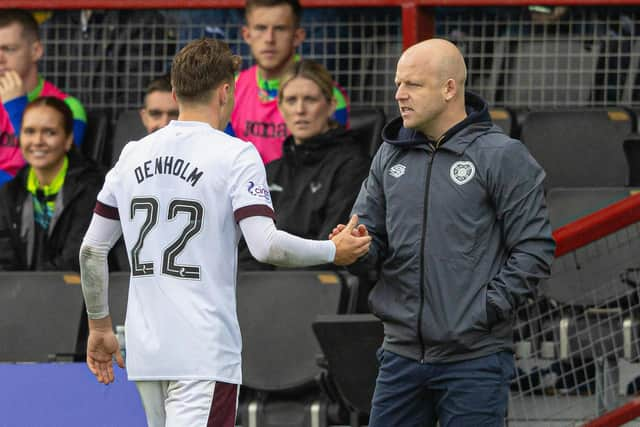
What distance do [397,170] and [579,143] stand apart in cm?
320

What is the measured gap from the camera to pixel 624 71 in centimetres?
779

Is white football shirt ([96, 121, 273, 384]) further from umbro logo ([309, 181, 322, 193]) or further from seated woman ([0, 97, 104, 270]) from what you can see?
seated woman ([0, 97, 104, 270])

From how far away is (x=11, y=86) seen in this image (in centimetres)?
783

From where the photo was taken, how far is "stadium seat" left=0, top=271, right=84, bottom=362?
21.9 feet

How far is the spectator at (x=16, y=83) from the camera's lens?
7836 mm

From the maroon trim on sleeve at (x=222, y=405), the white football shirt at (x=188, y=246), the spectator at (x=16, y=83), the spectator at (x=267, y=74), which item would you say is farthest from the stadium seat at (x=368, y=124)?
the maroon trim on sleeve at (x=222, y=405)

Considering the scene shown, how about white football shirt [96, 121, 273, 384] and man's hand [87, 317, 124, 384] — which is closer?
white football shirt [96, 121, 273, 384]

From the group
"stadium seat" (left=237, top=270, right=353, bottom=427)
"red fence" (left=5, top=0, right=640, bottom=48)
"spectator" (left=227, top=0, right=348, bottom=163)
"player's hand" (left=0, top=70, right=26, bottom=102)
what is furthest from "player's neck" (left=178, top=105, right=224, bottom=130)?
"player's hand" (left=0, top=70, right=26, bottom=102)

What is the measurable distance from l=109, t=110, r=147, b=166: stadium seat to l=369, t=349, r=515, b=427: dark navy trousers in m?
3.71

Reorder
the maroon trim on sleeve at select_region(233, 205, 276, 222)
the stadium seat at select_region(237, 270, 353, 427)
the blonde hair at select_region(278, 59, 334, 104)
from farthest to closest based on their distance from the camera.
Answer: the blonde hair at select_region(278, 59, 334, 104), the stadium seat at select_region(237, 270, 353, 427), the maroon trim on sleeve at select_region(233, 205, 276, 222)

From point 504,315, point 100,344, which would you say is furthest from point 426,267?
point 100,344

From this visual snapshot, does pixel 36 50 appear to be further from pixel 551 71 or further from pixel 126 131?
pixel 551 71

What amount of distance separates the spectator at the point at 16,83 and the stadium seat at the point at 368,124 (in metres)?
1.60

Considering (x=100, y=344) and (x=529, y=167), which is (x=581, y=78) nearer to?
(x=529, y=167)
